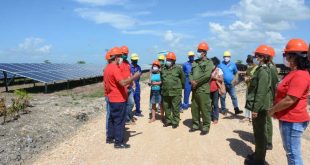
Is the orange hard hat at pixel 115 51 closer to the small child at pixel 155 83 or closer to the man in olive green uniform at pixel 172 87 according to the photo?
the man in olive green uniform at pixel 172 87

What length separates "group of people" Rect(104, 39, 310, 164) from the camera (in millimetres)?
4000

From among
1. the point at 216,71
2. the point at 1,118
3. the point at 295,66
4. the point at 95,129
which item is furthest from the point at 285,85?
the point at 1,118

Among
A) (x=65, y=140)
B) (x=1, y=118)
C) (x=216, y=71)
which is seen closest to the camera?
(x=65, y=140)

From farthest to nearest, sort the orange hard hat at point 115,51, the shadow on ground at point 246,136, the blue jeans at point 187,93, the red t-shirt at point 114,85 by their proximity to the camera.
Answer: the blue jeans at point 187,93 → the shadow on ground at point 246,136 → the orange hard hat at point 115,51 → the red t-shirt at point 114,85

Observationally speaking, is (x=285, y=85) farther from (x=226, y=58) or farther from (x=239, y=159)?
(x=226, y=58)

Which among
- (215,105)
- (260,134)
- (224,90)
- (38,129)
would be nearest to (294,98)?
(260,134)

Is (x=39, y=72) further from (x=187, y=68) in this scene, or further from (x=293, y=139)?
(x=293, y=139)

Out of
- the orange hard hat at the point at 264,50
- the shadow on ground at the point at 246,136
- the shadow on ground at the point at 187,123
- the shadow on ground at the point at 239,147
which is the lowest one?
the shadow on ground at the point at 239,147

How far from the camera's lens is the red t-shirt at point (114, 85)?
6.38 metres

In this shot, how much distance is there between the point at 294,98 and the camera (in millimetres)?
3893

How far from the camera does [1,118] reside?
8102 mm

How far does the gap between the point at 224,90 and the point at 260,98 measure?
4.05 meters

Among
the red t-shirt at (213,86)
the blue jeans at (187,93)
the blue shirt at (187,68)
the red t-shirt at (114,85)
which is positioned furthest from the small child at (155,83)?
the red t-shirt at (114,85)

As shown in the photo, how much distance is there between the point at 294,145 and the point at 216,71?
15.6 feet
